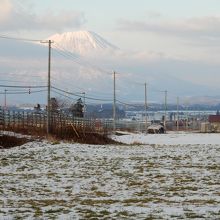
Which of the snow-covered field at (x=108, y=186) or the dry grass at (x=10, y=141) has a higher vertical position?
the dry grass at (x=10, y=141)

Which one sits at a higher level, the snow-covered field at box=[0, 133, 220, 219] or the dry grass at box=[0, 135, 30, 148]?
the dry grass at box=[0, 135, 30, 148]

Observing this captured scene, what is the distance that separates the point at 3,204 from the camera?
505 inches

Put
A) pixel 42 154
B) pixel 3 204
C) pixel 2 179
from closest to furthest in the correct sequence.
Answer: pixel 3 204 < pixel 2 179 < pixel 42 154

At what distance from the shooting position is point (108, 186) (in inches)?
647

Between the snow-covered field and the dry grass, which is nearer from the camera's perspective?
the snow-covered field

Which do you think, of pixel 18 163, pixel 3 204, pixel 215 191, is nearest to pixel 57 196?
pixel 3 204

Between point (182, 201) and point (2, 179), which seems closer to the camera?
point (182, 201)

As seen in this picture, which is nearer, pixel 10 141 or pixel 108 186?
pixel 108 186

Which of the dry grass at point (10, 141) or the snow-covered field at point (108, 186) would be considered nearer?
the snow-covered field at point (108, 186)

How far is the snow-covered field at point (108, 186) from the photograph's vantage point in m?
11.7

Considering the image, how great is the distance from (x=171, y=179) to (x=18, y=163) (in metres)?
7.42

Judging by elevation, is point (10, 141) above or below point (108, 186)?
above

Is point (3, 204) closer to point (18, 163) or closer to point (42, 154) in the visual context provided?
point (18, 163)

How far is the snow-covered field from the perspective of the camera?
11742mm
